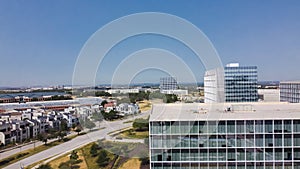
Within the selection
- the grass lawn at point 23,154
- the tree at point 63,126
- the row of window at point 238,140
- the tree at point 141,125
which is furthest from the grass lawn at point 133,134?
the row of window at point 238,140

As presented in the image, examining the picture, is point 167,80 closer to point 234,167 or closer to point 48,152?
point 48,152

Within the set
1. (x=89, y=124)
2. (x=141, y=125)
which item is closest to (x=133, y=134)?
(x=141, y=125)

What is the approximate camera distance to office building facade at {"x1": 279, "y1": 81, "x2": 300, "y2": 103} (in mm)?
13120

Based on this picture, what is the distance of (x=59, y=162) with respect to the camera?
627 cm

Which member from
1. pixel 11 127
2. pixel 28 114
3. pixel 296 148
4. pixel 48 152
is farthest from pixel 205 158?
pixel 28 114

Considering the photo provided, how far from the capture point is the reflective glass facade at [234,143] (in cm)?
432

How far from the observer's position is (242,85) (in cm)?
1427

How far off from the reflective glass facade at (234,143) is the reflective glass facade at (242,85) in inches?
395

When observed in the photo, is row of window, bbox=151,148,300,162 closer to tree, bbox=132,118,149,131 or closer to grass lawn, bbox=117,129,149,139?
grass lawn, bbox=117,129,149,139

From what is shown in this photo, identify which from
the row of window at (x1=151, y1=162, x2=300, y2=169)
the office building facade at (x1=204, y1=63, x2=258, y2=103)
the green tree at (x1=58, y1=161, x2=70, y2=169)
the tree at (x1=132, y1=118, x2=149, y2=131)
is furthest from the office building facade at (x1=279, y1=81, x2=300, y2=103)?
the green tree at (x1=58, y1=161, x2=70, y2=169)

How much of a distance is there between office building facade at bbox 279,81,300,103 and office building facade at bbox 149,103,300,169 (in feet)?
32.8

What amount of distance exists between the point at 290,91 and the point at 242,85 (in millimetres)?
2526

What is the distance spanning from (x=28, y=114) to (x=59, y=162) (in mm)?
6000

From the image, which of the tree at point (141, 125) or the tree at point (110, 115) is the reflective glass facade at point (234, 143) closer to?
the tree at point (141, 125)
